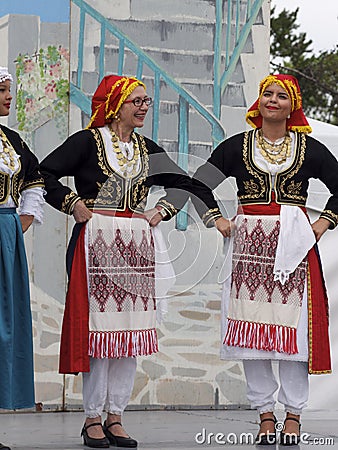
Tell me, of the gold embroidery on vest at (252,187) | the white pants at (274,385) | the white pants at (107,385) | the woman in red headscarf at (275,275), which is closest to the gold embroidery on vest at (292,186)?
the woman in red headscarf at (275,275)

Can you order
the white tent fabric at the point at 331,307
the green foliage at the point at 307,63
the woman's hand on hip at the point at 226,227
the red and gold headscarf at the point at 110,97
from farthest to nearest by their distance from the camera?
the green foliage at the point at 307,63 → the white tent fabric at the point at 331,307 → the woman's hand on hip at the point at 226,227 → the red and gold headscarf at the point at 110,97

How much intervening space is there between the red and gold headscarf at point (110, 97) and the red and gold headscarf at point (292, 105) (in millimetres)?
555

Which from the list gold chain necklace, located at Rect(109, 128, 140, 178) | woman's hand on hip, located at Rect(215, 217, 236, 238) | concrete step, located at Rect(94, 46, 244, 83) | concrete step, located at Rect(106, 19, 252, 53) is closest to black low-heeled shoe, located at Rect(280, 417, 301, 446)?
woman's hand on hip, located at Rect(215, 217, 236, 238)

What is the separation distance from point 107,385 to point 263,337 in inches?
28.2

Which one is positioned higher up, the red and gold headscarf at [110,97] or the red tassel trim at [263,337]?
the red and gold headscarf at [110,97]

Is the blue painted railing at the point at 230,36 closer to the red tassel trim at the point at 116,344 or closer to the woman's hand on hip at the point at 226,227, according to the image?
the woman's hand on hip at the point at 226,227

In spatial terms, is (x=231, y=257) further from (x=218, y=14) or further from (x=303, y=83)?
(x=303, y=83)

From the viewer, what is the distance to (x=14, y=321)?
4719mm

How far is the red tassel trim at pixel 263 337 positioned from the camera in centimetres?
503

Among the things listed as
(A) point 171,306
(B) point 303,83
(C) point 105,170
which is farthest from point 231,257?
(B) point 303,83

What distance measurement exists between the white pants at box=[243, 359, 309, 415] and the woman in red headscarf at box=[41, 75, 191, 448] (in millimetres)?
462

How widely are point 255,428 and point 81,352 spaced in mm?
1186

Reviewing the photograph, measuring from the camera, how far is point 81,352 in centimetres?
490

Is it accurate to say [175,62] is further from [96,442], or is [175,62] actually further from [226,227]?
[96,442]
